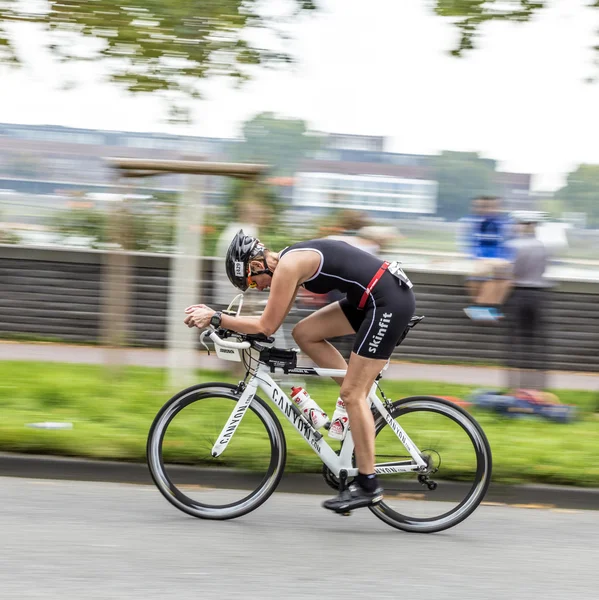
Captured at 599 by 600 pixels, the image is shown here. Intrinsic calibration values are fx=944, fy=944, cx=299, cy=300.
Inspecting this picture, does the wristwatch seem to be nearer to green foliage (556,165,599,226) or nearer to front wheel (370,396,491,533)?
front wheel (370,396,491,533)

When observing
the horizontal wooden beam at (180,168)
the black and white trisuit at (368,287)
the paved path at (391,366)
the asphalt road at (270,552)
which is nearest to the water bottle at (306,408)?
the black and white trisuit at (368,287)

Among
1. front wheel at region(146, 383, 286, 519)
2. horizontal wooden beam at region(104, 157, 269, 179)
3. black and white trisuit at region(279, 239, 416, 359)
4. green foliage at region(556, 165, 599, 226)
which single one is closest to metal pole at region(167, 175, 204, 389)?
horizontal wooden beam at region(104, 157, 269, 179)

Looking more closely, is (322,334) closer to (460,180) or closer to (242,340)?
(242,340)

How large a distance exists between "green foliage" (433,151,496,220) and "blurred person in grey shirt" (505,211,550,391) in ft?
6.46

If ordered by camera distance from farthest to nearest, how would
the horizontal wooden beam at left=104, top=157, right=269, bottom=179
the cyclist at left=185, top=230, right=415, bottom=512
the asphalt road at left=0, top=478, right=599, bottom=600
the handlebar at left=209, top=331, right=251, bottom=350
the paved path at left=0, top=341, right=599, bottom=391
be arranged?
the paved path at left=0, top=341, right=599, bottom=391 < the horizontal wooden beam at left=104, top=157, right=269, bottom=179 < the handlebar at left=209, top=331, right=251, bottom=350 < the cyclist at left=185, top=230, right=415, bottom=512 < the asphalt road at left=0, top=478, right=599, bottom=600

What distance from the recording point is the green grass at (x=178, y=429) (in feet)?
17.5

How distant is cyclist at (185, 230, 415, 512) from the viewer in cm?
495

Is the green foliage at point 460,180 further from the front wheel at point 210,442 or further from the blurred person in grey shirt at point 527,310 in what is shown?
the front wheel at point 210,442

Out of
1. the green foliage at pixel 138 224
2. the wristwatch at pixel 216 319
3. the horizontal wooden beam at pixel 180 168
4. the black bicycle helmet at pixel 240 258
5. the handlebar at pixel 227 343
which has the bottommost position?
the green foliage at pixel 138 224

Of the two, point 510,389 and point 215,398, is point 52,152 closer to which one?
point 510,389

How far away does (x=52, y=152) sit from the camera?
11.8 meters

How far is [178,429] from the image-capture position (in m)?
5.29

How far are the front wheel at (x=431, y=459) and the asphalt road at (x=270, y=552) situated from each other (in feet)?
0.36

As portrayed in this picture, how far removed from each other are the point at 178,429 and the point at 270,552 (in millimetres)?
983
